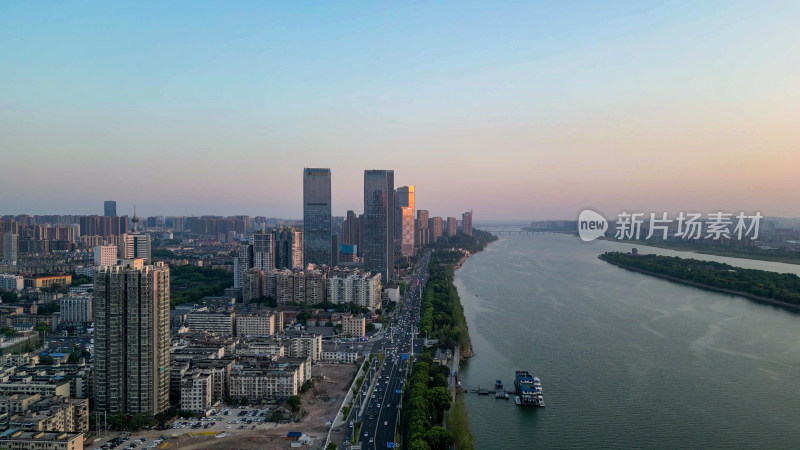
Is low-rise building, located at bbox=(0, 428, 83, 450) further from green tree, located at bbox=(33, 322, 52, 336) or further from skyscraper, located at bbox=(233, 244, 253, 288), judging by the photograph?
skyscraper, located at bbox=(233, 244, 253, 288)

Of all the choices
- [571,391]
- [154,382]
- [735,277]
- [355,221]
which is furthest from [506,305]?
[355,221]

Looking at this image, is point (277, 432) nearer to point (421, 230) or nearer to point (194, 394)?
point (194, 394)

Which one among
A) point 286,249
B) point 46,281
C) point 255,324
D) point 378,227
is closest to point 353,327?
point 255,324

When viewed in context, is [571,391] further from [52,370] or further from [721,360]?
[52,370]

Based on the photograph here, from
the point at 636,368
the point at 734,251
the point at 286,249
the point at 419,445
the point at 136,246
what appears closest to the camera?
the point at 419,445

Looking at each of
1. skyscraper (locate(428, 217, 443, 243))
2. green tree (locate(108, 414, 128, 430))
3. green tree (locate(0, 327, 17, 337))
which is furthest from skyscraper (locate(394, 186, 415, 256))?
green tree (locate(108, 414, 128, 430))

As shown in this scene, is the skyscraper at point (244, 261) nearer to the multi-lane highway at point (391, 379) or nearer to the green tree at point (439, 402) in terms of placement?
the multi-lane highway at point (391, 379)
